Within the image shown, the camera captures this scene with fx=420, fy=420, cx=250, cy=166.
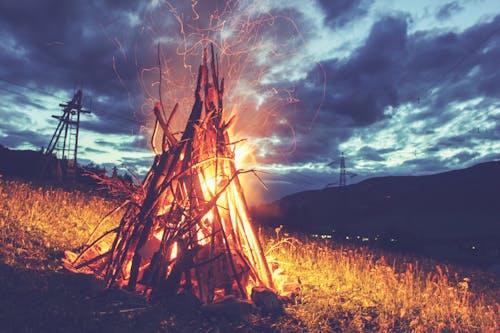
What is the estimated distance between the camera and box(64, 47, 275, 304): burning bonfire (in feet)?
20.0

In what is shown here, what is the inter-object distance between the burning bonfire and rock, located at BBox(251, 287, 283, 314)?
1.06ft

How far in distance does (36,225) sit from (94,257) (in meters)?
2.21

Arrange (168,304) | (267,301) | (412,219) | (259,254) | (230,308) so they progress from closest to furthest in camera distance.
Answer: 1. (230,308)
2. (168,304)
3. (267,301)
4. (259,254)
5. (412,219)

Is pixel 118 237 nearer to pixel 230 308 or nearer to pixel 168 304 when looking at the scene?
pixel 168 304

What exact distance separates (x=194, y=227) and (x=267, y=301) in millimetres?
1505

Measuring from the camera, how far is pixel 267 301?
19.0ft

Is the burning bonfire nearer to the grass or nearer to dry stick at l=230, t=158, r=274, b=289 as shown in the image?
dry stick at l=230, t=158, r=274, b=289

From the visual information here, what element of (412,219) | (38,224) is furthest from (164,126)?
(412,219)

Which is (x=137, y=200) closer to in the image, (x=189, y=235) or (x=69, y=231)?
(x=189, y=235)

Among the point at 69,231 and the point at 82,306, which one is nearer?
the point at 82,306

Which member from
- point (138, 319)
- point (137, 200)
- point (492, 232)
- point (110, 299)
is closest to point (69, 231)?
point (137, 200)

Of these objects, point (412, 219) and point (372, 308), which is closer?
point (372, 308)

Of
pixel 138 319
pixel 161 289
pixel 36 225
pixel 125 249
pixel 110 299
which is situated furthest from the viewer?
pixel 36 225

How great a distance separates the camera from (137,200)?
6.99 metres
